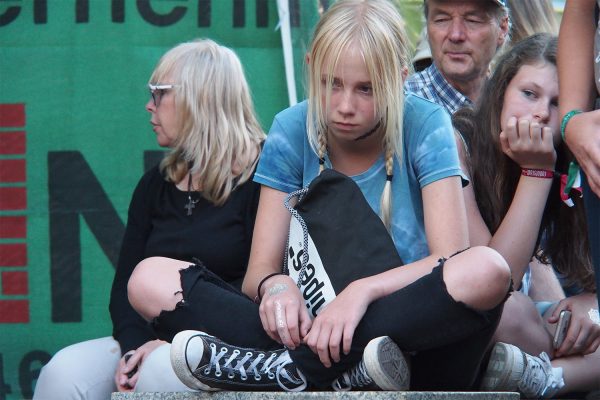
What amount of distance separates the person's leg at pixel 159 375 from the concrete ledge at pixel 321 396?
24cm

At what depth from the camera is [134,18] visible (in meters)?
4.33

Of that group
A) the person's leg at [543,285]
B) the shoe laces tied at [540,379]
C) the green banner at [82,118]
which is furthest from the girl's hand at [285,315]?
the green banner at [82,118]

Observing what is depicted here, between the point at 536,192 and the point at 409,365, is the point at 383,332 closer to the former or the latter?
the point at 409,365

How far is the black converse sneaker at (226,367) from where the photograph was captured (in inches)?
101

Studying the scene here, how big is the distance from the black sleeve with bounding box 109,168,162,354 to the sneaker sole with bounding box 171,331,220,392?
847mm

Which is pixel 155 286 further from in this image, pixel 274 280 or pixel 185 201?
pixel 185 201

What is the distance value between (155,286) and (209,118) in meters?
0.96

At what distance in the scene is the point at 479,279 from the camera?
7.95 feet

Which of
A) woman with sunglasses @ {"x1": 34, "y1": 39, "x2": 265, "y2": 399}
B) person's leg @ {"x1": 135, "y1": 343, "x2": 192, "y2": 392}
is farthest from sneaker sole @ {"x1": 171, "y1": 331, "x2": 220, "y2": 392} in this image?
woman with sunglasses @ {"x1": 34, "y1": 39, "x2": 265, "y2": 399}

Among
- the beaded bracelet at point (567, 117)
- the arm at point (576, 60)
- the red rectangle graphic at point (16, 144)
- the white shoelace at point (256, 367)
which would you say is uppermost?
the arm at point (576, 60)

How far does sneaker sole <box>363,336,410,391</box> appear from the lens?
2428 mm

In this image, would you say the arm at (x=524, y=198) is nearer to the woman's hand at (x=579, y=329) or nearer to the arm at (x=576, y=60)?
the woman's hand at (x=579, y=329)

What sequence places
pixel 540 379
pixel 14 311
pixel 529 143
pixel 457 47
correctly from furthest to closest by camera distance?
pixel 14 311, pixel 457 47, pixel 529 143, pixel 540 379

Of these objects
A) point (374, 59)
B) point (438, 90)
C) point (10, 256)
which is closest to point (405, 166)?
point (374, 59)
